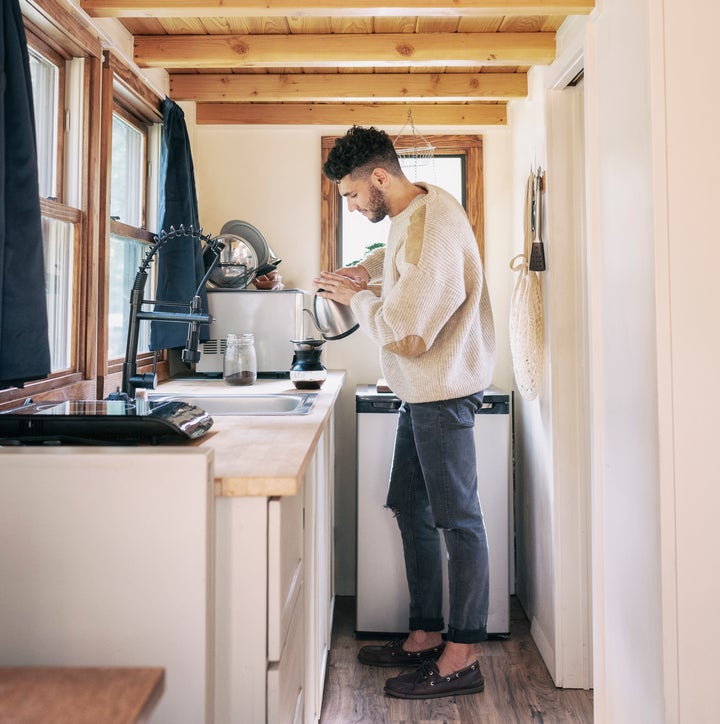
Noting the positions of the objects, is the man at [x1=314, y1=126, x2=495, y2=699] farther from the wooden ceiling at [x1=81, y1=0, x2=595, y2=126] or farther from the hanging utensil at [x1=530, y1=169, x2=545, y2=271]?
the wooden ceiling at [x1=81, y1=0, x2=595, y2=126]

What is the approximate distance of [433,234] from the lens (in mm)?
1810

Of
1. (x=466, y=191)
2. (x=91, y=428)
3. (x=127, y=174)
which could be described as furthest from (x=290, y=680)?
(x=466, y=191)

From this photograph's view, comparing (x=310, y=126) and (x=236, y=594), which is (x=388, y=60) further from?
(x=236, y=594)

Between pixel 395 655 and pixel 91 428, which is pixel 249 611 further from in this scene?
pixel 395 655

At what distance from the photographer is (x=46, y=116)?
1885 millimetres

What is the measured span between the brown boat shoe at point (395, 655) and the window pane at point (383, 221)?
68.1 inches

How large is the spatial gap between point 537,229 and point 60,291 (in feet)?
5.54

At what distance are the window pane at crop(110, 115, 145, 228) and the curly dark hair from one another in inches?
34.0

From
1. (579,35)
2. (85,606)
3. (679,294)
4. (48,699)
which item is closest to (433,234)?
(679,294)


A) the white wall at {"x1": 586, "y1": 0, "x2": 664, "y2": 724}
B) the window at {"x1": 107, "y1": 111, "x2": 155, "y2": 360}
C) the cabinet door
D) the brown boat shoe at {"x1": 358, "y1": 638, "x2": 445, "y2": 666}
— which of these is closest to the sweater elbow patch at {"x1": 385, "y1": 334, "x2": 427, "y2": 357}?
the cabinet door

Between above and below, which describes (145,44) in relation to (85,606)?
above

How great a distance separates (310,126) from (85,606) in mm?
2554

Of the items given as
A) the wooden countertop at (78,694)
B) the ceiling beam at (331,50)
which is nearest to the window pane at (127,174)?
the ceiling beam at (331,50)

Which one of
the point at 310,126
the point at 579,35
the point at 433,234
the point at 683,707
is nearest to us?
the point at 683,707
